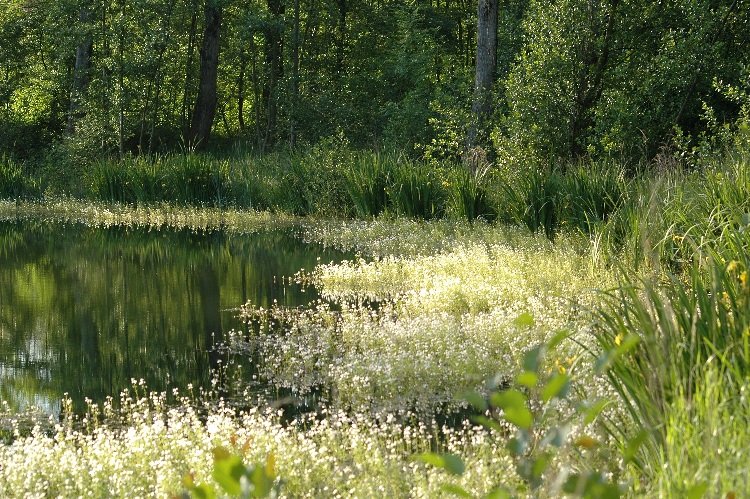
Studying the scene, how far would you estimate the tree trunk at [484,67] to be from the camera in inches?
798

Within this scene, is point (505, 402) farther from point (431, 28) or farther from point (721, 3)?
point (431, 28)

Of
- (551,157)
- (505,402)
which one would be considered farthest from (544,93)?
(505,402)

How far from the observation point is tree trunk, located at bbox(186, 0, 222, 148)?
1138 inches

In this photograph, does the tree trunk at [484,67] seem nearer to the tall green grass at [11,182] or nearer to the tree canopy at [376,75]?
the tree canopy at [376,75]

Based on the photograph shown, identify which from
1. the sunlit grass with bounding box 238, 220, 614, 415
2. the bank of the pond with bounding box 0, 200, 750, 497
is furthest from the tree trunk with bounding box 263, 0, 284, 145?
the bank of the pond with bounding box 0, 200, 750, 497

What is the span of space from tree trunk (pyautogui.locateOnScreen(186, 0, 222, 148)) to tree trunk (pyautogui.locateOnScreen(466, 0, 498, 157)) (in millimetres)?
10582

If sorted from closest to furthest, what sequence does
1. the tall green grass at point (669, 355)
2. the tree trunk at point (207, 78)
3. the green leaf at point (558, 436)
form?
the green leaf at point (558, 436) < the tall green grass at point (669, 355) < the tree trunk at point (207, 78)

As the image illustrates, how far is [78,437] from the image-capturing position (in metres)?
5.63

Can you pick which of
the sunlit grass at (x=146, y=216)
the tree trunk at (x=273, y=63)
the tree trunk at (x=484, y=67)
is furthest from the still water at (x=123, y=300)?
the tree trunk at (x=273, y=63)

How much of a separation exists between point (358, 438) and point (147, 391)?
2556mm

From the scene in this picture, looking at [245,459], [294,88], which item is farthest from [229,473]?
[294,88]

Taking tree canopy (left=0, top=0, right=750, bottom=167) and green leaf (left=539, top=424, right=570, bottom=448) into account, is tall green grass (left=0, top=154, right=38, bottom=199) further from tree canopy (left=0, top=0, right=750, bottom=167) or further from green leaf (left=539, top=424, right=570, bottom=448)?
green leaf (left=539, top=424, right=570, bottom=448)

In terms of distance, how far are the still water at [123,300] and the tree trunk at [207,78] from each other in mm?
12027

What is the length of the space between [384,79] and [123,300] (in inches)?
1002
